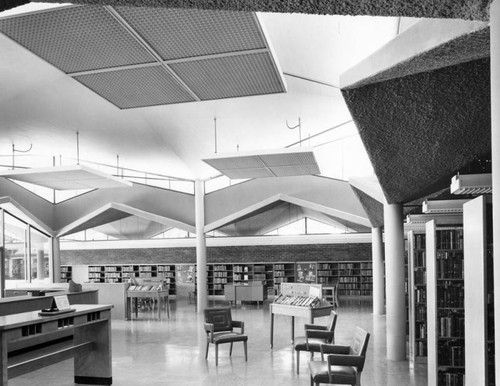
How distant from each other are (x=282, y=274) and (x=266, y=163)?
10.9 meters

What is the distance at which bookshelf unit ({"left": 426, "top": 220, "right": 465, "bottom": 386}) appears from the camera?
21.4 ft

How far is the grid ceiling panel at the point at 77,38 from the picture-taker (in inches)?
183

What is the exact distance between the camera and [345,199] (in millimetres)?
17922

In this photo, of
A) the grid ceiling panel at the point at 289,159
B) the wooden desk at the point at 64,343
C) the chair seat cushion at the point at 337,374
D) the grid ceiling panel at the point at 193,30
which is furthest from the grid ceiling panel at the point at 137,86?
the grid ceiling panel at the point at 289,159

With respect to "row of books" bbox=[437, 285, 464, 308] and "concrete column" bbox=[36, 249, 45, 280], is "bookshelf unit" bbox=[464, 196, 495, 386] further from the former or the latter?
"concrete column" bbox=[36, 249, 45, 280]

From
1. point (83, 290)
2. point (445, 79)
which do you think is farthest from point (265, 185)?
point (445, 79)

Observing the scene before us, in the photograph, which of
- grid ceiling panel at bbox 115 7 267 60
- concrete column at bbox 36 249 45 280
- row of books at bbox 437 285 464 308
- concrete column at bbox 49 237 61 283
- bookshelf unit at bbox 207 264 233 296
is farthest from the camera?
bookshelf unit at bbox 207 264 233 296

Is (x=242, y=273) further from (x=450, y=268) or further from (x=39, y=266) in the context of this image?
(x=450, y=268)

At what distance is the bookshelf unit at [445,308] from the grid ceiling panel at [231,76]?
2570 mm

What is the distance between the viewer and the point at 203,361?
971 cm

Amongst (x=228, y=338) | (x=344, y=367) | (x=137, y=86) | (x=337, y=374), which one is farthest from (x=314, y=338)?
(x=137, y=86)

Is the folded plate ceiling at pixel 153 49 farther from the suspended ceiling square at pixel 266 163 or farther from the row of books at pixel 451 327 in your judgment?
the suspended ceiling square at pixel 266 163

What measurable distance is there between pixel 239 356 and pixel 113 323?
642 centimetres

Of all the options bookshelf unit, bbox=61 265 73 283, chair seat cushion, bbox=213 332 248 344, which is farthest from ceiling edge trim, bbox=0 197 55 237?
chair seat cushion, bbox=213 332 248 344
